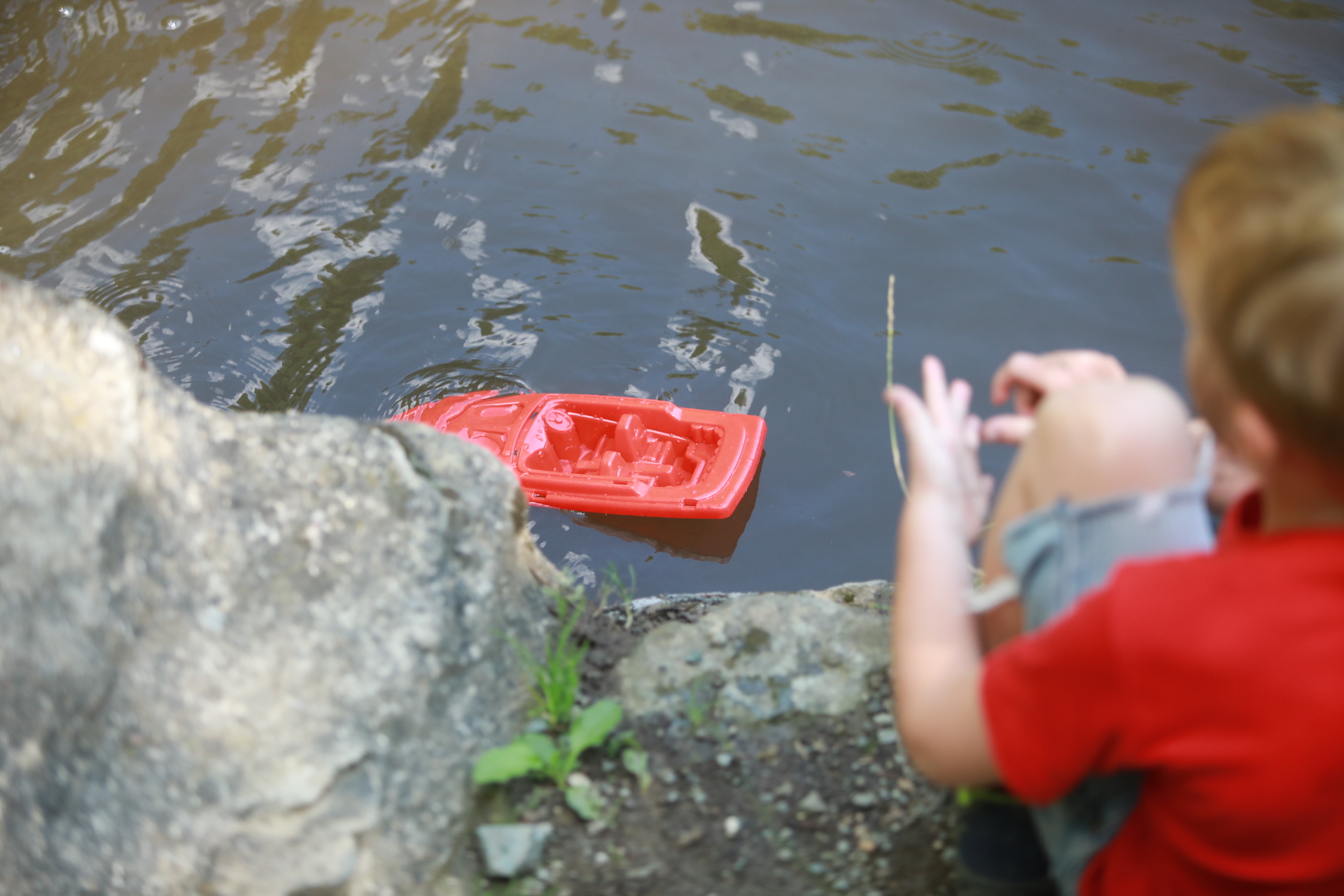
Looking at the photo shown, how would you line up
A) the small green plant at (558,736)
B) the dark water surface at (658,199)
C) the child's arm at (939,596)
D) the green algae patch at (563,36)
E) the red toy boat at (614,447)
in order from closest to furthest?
the child's arm at (939,596) → the small green plant at (558,736) → the red toy boat at (614,447) → the dark water surface at (658,199) → the green algae patch at (563,36)

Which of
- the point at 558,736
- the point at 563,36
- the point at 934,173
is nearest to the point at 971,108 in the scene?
the point at 934,173

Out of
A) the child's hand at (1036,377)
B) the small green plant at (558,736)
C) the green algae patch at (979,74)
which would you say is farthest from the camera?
the green algae patch at (979,74)

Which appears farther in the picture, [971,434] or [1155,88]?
[1155,88]

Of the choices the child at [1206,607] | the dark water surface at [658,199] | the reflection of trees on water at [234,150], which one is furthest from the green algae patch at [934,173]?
the child at [1206,607]

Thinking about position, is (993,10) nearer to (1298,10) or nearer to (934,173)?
(934,173)

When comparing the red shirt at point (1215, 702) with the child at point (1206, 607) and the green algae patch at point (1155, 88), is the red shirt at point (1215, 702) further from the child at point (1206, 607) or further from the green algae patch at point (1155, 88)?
the green algae patch at point (1155, 88)

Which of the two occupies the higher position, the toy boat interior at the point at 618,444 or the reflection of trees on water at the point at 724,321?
the reflection of trees on water at the point at 724,321

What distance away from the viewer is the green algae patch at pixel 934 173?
445 centimetres

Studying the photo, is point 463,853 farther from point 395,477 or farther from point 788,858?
point 395,477

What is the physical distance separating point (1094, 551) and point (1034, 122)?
398cm

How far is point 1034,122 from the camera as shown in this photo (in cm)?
459

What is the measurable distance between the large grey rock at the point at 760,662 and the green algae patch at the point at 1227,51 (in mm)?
3926

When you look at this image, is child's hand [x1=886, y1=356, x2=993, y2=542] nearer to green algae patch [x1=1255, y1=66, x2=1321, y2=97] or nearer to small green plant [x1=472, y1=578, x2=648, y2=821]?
small green plant [x1=472, y1=578, x2=648, y2=821]

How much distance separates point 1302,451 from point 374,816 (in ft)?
4.45
